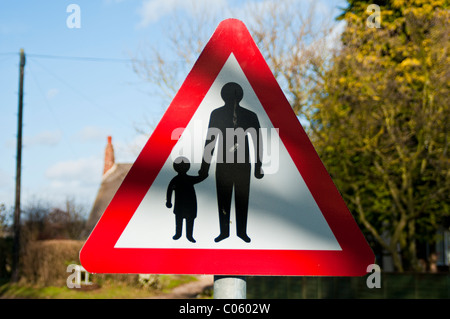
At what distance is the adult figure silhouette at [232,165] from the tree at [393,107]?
596 inches

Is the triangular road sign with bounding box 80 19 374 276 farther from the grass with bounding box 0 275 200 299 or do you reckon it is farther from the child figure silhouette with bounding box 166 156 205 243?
the grass with bounding box 0 275 200 299

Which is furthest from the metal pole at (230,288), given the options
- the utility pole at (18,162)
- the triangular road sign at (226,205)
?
the utility pole at (18,162)

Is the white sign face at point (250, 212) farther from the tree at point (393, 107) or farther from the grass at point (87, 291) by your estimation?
the grass at point (87, 291)

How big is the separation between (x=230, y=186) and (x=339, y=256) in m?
0.50

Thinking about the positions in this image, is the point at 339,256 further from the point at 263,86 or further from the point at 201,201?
the point at 263,86

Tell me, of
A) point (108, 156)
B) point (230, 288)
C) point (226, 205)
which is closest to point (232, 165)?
point (226, 205)

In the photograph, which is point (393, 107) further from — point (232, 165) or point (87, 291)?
point (232, 165)

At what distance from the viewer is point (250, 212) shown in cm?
225

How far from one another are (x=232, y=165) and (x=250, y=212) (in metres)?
0.19

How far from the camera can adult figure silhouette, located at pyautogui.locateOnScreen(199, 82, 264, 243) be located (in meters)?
2.25

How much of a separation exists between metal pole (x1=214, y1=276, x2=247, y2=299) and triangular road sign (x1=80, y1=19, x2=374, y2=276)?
35 mm

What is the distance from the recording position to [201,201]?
2260mm

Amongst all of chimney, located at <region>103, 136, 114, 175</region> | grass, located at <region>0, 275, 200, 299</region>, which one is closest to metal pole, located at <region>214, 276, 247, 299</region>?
grass, located at <region>0, 275, 200, 299</region>
